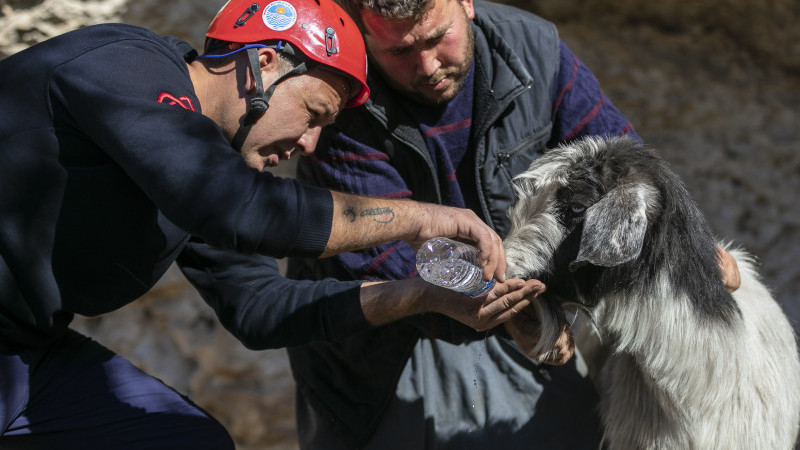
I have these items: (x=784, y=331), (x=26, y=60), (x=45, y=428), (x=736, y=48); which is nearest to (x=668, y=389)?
(x=784, y=331)

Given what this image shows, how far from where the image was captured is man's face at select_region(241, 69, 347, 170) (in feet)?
7.97

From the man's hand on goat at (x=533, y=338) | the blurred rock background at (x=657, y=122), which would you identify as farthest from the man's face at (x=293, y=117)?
the blurred rock background at (x=657, y=122)

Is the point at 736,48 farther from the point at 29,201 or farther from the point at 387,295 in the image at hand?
the point at 29,201

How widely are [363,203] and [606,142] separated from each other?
94cm

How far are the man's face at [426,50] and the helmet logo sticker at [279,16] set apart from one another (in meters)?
0.46

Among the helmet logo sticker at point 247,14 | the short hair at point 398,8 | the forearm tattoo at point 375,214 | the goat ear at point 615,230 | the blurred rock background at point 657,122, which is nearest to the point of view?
the forearm tattoo at point 375,214

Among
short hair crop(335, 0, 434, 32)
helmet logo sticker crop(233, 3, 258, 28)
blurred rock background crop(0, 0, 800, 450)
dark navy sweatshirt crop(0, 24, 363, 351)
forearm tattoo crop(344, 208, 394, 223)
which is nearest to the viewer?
dark navy sweatshirt crop(0, 24, 363, 351)

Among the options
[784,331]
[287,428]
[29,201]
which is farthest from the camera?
[287,428]

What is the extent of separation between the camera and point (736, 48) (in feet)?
19.8

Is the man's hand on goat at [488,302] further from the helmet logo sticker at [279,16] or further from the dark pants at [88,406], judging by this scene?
the helmet logo sticker at [279,16]

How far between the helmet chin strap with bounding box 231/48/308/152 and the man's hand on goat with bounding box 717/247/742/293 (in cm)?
159

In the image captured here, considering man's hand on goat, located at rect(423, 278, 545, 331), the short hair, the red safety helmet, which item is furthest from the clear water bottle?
the short hair

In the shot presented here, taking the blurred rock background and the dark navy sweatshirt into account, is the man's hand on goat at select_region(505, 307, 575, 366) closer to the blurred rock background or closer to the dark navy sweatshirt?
the dark navy sweatshirt

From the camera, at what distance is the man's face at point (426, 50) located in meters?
2.89
